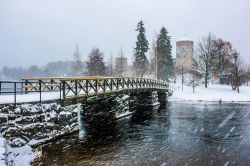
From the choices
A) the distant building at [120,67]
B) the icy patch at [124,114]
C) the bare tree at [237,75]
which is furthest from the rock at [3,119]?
the distant building at [120,67]

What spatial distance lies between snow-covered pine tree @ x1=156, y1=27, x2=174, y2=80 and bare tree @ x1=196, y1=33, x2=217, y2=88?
717 cm

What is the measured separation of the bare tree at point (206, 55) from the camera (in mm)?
55219

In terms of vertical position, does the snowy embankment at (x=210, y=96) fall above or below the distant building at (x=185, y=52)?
below

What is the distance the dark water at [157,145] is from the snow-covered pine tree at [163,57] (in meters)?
38.3

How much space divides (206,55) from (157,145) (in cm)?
4358

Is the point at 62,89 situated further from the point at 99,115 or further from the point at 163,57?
the point at 163,57

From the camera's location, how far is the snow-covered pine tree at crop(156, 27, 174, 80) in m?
60.7

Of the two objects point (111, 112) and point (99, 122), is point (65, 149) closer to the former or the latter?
point (99, 122)

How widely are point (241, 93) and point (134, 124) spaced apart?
107 ft

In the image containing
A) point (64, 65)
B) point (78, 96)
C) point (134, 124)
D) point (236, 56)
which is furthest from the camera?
point (64, 65)

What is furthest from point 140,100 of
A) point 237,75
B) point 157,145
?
point 237,75

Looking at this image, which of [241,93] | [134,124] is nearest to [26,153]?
[134,124]

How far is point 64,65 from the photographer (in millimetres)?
195750

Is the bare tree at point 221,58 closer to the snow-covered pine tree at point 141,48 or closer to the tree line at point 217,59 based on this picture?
the tree line at point 217,59
